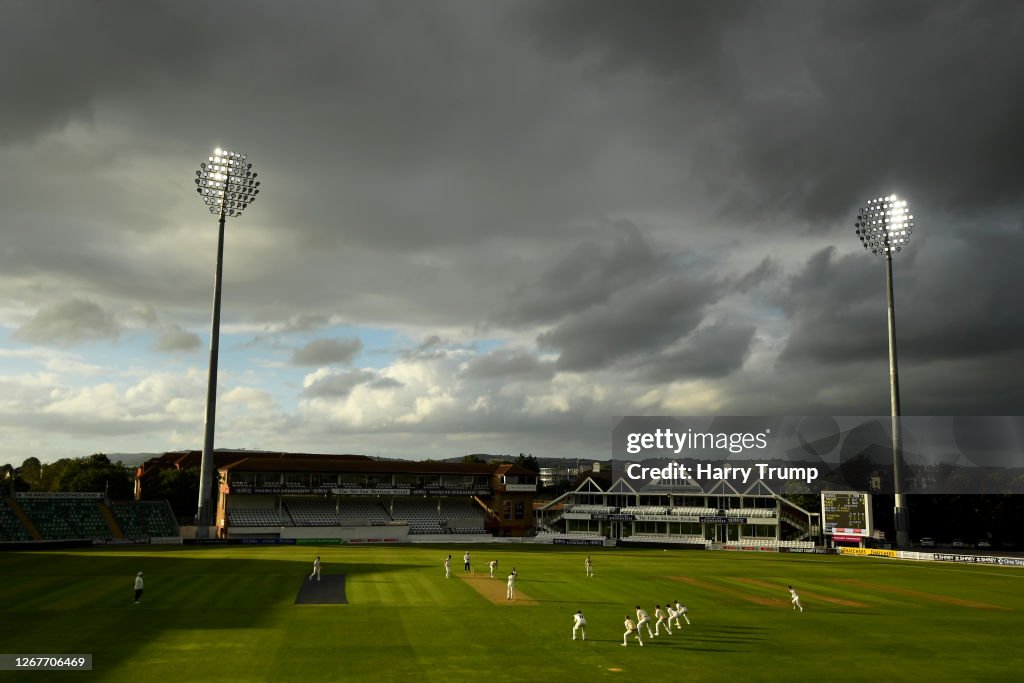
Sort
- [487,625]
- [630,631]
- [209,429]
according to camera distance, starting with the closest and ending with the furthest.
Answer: [630,631]
[487,625]
[209,429]

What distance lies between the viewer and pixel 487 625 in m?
30.6

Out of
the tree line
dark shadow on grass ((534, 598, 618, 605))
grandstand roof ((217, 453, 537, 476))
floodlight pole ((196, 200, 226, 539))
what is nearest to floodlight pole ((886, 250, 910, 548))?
grandstand roof ((217, 453, 537, 476))

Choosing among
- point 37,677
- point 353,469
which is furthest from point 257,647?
point 353,469

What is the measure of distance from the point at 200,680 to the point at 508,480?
84442 millimetres

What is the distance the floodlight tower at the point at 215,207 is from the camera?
77.1 m

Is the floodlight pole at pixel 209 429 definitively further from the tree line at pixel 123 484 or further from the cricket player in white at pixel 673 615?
the cricket player in white at pixel 673 615

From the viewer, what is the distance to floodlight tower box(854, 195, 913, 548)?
79.9 meters

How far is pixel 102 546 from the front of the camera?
7175 cm

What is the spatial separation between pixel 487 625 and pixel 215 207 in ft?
215

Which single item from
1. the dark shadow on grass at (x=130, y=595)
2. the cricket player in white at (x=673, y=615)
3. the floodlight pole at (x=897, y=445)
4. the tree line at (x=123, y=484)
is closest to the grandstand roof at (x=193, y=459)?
the tree line at (x=123, y=484)

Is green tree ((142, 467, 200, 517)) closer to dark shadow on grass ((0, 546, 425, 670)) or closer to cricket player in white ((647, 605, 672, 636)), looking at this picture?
dark shadow on grass ((0, 546, 425, 670))

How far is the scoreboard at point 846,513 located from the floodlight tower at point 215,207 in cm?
6979

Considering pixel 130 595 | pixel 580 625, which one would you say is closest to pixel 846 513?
pixel 580 625

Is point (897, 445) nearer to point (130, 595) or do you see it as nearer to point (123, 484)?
point (130, 595)
